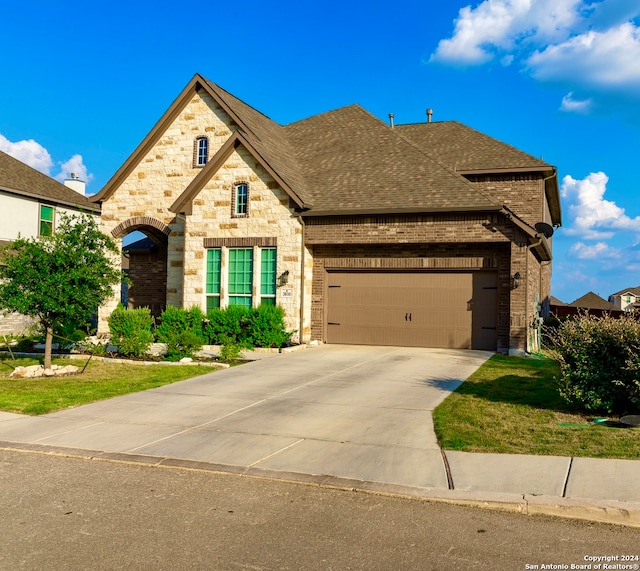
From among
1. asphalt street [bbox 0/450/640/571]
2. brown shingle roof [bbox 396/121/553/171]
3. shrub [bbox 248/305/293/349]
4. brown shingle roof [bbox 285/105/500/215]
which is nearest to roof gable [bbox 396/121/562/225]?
brown shingle roof [bbox 396/121/553/171]

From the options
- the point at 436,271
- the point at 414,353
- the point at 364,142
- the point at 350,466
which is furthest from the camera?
the point at 364,142

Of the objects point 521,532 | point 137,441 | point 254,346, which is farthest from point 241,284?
point 521,532

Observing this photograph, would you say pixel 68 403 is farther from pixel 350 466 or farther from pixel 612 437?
pixel 612 437

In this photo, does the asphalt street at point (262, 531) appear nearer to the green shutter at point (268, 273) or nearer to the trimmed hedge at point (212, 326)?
the trimmed hedge at point (212, 326)

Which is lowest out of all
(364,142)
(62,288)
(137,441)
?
(137,441)

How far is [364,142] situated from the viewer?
2369 cm

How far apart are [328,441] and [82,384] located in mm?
7130

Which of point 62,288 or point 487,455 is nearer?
point 487,455

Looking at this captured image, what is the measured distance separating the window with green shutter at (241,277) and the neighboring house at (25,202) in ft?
32.9

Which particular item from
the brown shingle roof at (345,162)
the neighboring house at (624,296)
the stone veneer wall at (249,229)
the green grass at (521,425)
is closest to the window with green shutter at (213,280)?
the stone veneer wall at (249,229)

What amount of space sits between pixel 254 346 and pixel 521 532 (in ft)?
47.3

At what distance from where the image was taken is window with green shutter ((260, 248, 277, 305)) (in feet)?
66.7

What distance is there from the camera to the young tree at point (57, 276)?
14.5 metres

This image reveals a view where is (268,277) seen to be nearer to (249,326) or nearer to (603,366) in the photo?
(249,326)
